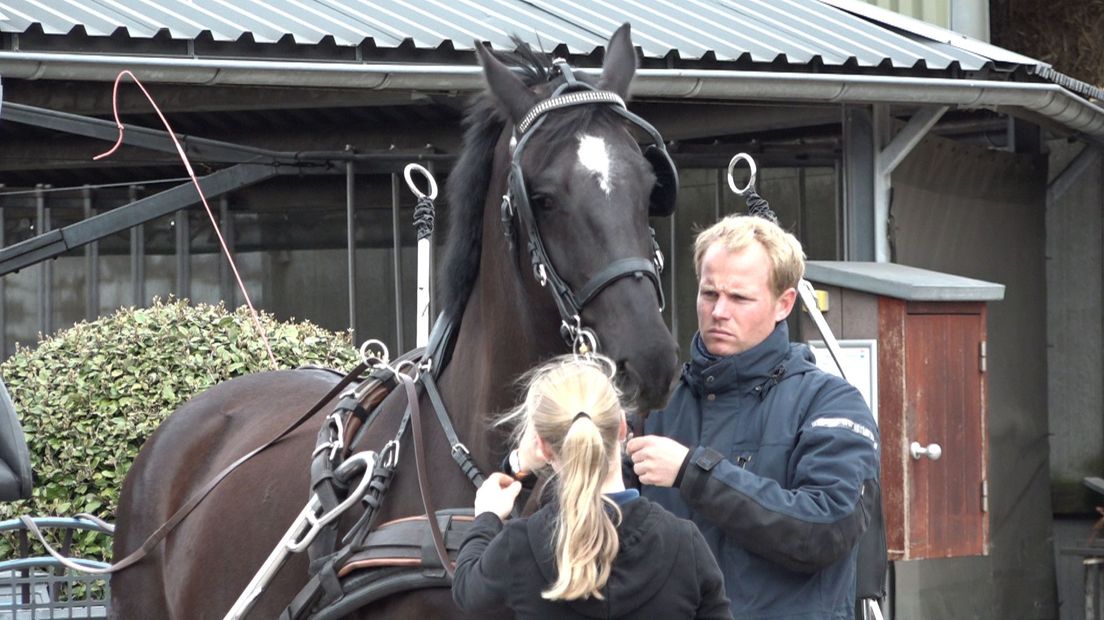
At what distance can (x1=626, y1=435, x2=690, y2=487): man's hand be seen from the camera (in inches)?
111

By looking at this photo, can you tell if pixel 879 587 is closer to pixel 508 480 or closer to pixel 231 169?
pixel 508 480

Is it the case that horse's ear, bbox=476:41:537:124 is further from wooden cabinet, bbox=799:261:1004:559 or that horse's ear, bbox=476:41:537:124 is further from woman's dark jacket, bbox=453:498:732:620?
wooden cabinet, bbox=799:261:1004:559

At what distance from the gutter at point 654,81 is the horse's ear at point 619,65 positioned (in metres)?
2.76

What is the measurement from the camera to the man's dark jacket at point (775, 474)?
2779mm

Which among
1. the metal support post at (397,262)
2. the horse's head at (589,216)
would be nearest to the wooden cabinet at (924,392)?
the metal support post at (397,262)

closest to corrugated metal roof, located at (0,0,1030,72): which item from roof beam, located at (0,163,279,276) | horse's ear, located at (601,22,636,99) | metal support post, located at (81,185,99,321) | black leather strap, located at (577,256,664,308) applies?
roof beam, located at (0,163,279,276)

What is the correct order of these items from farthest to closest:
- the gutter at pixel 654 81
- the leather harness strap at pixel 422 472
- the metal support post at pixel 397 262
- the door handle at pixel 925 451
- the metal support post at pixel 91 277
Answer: the metal support post at pixel 91 277 < the metal support post at pixel 397 262 < the door handle at pixel 925 451 < the gutter at pixel 654 81 < the leather harness strap at pixel 422 472

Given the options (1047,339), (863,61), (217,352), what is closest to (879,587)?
(217,352)

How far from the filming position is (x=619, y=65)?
3254 mm

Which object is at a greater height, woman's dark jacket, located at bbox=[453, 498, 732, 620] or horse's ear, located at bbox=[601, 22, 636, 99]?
horse's ear, located at bbox=[601, 22, 636, 99]

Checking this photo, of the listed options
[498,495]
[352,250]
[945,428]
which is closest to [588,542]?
[498,495]

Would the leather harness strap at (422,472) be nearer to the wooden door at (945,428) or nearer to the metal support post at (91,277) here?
the wooden door at (945,428)

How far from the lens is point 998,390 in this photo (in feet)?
28.9

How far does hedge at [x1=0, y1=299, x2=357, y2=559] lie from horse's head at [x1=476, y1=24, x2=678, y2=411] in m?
3.01
